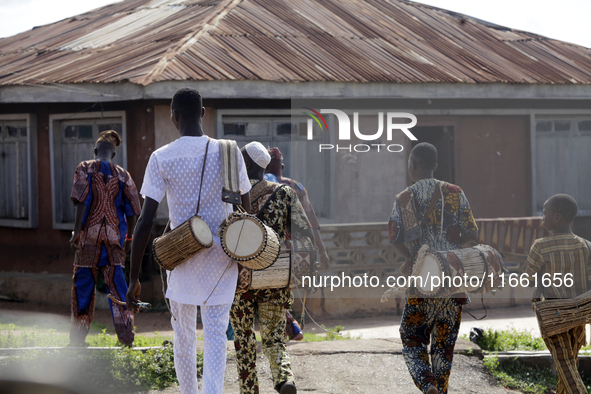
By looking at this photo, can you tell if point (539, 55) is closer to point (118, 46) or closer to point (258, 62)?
point (258, 62)

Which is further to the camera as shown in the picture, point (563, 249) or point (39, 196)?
point (39, 196)

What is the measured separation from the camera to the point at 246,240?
4066 millimetres

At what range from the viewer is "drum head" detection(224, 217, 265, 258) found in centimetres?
403

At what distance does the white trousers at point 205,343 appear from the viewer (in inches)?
160

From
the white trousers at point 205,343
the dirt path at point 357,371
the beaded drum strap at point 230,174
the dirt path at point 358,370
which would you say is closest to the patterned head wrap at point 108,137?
the dirt path at point 358,370

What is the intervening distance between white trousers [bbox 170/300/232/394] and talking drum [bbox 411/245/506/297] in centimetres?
129

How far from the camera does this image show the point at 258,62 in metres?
9.31

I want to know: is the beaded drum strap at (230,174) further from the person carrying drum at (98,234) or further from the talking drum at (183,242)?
the person carrying drum at (98,234)

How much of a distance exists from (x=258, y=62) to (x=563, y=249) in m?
5.44

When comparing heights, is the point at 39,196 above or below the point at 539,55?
below

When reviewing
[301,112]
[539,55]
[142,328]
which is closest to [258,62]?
[301,112]

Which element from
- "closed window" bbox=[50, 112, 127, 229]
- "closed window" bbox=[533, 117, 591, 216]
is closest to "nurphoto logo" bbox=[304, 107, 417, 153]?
"closed window" bbox=[533, 117, 591, 216]

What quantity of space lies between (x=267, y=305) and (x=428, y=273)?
3.38 ft

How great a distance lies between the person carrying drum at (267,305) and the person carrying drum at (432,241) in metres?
0.69
